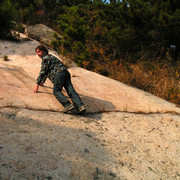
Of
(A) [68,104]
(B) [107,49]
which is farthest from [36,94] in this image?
(B) [107,49]

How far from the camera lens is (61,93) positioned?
360 centimetres

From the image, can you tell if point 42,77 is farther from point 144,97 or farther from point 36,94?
point 144,97

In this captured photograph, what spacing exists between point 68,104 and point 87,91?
146cm

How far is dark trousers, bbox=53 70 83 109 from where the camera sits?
11.5 feet

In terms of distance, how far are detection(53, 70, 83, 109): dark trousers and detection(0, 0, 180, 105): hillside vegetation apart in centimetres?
295

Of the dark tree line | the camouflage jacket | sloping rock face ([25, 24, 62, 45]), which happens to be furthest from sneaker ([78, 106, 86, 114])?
sloping rock face ([25, 24, 62, 45])

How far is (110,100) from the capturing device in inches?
178

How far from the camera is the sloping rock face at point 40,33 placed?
996 cm

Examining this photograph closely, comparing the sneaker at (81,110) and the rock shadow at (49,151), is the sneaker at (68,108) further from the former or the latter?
the rock shadow at (49,151)

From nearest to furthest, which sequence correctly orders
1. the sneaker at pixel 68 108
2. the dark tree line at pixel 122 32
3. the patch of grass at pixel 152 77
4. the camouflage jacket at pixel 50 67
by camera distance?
1. the sneaker at pixel 68 108
2. the camouflage jacket at pixel 50 67
3. the patch of grass at pixel 152 77
4. the dark tree line at pixel 122 32

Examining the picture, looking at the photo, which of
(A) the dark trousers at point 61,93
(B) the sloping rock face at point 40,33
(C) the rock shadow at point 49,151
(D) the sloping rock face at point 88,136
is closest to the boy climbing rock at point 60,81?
(A) the dark trousers at point 61,93

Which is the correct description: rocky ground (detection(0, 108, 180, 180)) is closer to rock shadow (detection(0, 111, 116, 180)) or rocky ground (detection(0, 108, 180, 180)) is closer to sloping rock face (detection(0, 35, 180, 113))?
rock shadow (detection(0, 111, 116, 180))

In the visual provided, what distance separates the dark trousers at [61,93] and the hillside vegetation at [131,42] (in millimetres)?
2954

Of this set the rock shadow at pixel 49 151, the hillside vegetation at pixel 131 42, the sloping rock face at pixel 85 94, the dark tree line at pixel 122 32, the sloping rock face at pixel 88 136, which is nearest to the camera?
the rock shadow at pixel 49 151
